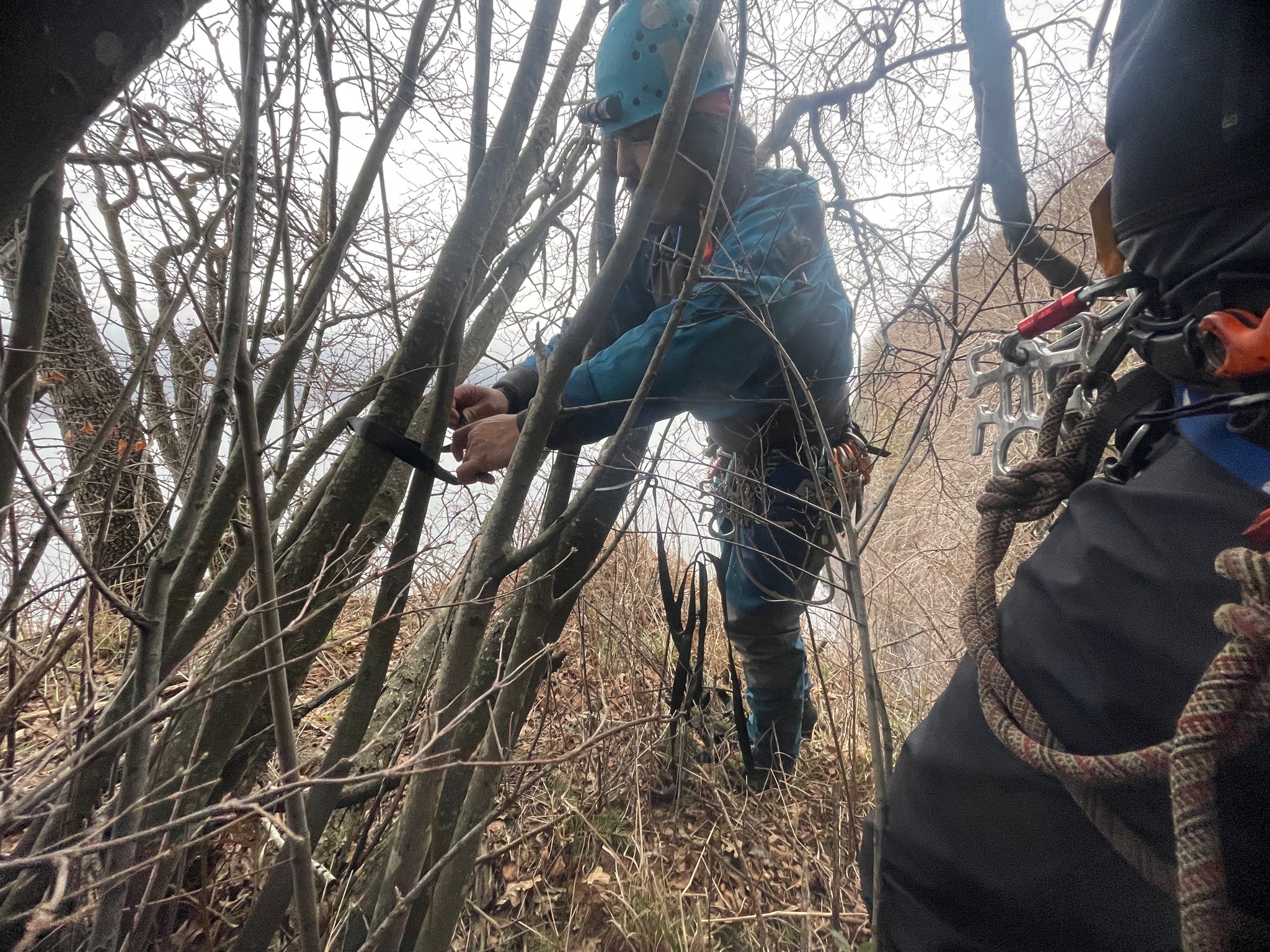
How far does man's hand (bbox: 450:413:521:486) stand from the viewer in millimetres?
1208

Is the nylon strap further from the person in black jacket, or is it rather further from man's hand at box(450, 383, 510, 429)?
the person in black jacket

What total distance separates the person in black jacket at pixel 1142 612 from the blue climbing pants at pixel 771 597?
1.03m

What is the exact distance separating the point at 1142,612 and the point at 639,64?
1742 mm

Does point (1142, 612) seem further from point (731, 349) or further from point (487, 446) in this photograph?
point (487, 446)

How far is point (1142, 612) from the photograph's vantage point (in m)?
0.60

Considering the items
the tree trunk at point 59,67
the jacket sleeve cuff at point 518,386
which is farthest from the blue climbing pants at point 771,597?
the tree trunk at point 59,67

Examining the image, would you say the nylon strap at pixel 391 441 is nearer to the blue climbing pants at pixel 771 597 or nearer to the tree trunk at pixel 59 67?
the tree trunk at pixel 59 67

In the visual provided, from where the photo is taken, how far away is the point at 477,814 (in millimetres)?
1125

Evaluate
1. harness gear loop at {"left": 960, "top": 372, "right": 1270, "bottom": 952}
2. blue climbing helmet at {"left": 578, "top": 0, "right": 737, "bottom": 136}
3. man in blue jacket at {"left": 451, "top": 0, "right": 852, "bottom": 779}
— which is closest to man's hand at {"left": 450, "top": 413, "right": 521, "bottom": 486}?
man in blue jacket at {"left": 451, "top": 0, "right": 852, "bottom": 779}

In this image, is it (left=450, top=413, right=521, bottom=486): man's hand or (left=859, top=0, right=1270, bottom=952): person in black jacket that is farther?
(left=450, top=413, right=521, bottom=486): man's hand

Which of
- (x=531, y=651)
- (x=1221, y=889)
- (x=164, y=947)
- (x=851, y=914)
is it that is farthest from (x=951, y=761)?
(x=164, y=947)

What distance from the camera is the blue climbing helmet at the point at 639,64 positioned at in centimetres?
162

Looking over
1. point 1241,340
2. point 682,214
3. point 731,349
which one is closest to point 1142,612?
point 1241,340

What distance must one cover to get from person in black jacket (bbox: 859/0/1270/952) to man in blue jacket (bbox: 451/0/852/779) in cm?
40
